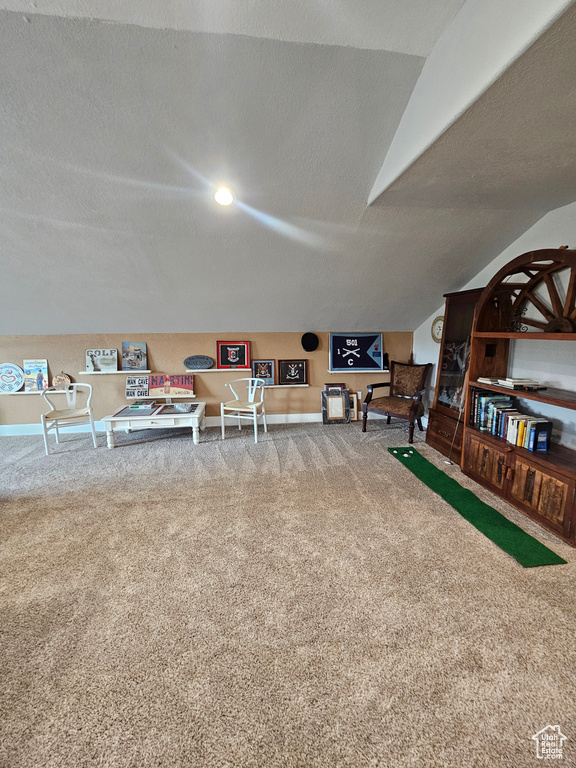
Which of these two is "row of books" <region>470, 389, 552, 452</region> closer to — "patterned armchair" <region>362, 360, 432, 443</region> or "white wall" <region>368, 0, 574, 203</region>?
"patterned armchair" <region>362, 360, 432, 443</region>

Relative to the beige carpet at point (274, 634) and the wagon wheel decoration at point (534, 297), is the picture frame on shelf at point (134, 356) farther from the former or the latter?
the wagon wheel decoration at point (534, 297)

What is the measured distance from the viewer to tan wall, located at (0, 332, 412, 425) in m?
4.33

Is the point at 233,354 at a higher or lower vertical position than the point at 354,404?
higher

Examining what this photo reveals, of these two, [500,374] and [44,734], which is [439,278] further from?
[44,734]

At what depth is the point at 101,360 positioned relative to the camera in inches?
174

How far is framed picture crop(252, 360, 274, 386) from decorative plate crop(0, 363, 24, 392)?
3.18 metres

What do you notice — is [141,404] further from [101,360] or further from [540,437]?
[540,437]

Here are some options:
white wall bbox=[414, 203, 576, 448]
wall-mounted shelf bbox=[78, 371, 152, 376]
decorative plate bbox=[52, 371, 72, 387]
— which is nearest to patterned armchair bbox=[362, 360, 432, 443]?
white wall bbox=[414, 203, 576, 448]

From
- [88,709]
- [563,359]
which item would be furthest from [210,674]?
[563,359]

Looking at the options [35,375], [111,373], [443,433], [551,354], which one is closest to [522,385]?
[551,354]

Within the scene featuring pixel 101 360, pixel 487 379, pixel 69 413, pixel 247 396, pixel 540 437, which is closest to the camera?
pixel 540 437

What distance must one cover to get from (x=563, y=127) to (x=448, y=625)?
2645mm

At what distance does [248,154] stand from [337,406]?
3.44 meters

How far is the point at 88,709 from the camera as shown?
121cm
